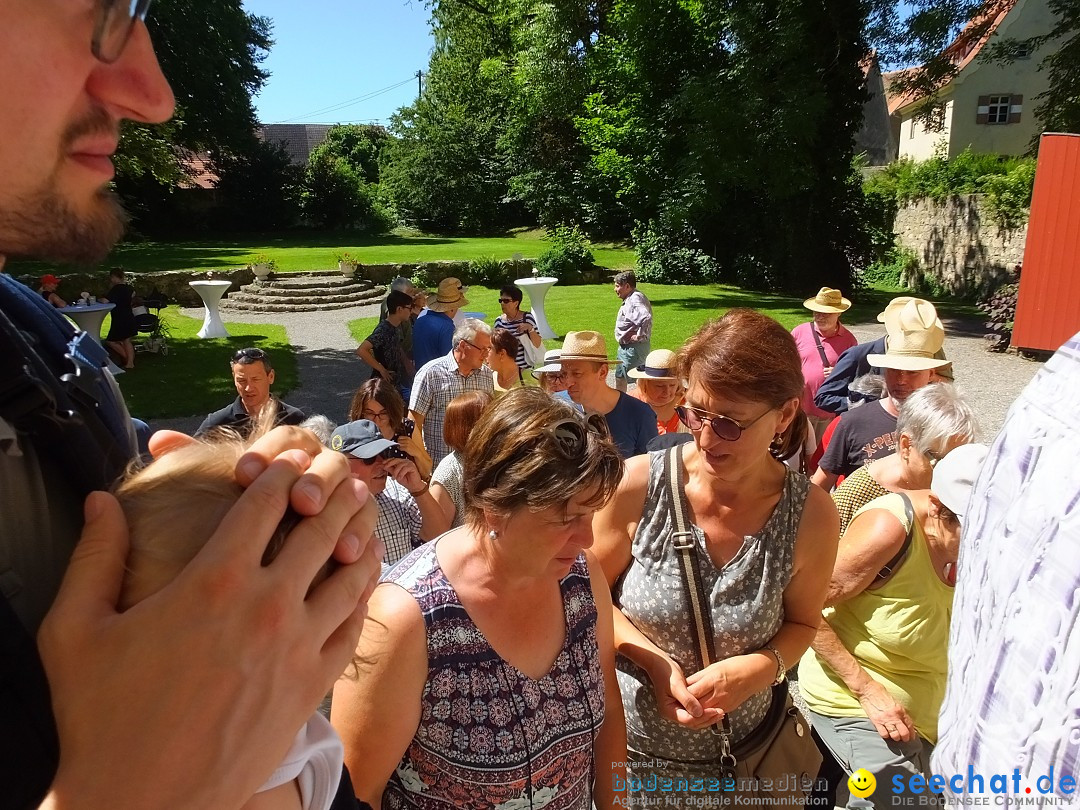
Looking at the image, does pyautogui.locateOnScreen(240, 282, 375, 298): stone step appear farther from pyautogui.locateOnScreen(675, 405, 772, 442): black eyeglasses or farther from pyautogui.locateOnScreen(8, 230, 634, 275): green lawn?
pyautogui.locateOnScreen(675, 405, 772, 442): black eyeglasses

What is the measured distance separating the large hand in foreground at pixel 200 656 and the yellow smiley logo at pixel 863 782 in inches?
94.0

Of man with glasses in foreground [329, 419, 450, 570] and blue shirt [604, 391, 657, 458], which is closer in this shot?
man with glasses in foreground [329, 419, 450, 570]

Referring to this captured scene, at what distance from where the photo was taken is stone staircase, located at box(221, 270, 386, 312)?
21297mm

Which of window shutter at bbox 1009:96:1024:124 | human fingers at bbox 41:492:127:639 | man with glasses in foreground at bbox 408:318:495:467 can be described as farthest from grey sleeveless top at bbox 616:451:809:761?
window shutter at bbox 1009:96:1024:124

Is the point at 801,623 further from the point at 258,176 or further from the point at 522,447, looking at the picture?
the point at 258,176

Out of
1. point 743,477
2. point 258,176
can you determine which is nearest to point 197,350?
point 743,477

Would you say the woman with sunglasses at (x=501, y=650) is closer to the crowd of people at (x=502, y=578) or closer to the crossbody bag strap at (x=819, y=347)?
the crowd of people at (x=502, y=578)

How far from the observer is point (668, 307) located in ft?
63.8

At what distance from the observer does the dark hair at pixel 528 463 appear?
2.01 m

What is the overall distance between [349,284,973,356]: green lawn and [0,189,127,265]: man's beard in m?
12.4

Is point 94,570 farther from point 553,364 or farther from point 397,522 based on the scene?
point 553,364

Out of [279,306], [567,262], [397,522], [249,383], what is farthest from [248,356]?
[567,262]

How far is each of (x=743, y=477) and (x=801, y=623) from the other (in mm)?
531

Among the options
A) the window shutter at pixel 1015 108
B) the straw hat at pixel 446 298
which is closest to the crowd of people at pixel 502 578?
the straw hat at pixel 446 298
